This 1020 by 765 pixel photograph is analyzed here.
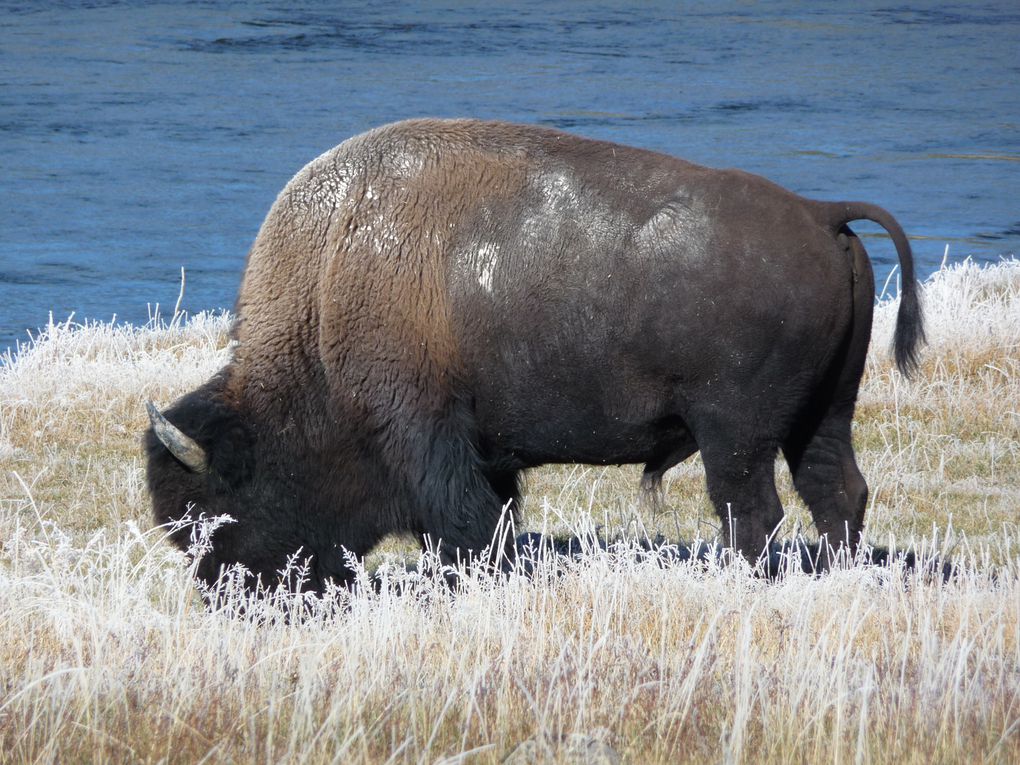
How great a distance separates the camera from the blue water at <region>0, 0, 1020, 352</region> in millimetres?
17906

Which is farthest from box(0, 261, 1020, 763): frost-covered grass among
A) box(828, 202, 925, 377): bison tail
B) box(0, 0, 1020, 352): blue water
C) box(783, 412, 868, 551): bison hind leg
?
box(0, 0, 1020, 352): blue water

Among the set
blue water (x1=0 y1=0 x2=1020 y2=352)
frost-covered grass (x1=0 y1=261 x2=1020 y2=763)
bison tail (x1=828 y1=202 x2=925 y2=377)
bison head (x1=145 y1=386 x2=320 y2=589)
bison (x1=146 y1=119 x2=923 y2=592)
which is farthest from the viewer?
blue water (x1=0 y1=0 x2=1020 y2=352)

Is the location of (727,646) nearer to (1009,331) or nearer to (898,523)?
(898,523)

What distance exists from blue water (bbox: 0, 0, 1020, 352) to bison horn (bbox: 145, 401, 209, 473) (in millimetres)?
8634

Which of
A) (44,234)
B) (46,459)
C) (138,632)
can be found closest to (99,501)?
(46,459)

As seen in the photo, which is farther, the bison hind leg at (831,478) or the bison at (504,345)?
the bison hind leg at (831,478)

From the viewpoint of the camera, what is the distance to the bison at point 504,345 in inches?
205

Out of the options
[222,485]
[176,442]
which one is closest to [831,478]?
[222,485]

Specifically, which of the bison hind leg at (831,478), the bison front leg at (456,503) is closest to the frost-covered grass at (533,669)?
the bison front leg at (456,503)

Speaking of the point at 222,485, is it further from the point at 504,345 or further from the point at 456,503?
the point at 504,345

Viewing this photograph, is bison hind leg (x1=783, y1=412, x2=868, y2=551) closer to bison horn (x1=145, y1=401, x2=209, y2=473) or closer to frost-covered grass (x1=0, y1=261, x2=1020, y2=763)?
frost-covered grass (x1=0, y1=261, x2=1020, y2=763)

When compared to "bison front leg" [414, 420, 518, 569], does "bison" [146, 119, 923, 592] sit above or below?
above

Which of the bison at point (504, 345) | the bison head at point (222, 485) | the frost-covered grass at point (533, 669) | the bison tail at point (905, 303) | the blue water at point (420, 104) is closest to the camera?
the frost-covered grass at point (533, 669)

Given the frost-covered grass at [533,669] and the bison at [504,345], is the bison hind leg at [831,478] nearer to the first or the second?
the bison at [504,345]
